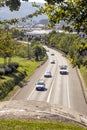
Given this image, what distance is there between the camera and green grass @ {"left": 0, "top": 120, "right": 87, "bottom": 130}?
42.9 feet

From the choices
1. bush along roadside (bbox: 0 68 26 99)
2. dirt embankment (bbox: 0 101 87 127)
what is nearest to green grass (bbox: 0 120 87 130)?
dirt embankment (bbox: 0 101 87 127)

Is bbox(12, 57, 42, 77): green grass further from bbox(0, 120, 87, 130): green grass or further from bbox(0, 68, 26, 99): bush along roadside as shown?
bbox(0, 120, 87, 130): green grass

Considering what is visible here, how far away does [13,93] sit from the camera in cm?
4359

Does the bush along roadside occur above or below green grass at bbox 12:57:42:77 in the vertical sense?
above

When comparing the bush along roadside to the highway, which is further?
the bush along roadside

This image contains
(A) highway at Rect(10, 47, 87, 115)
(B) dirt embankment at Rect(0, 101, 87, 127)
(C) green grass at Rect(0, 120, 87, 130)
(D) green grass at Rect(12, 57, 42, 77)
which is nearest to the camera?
(C) green grass at Rect(0, 120, 87, 130)

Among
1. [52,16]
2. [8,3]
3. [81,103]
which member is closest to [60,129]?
[52,16]

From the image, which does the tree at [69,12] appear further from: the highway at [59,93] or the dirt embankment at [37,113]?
the highway at [59,93]

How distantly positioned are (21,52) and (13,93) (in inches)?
2315

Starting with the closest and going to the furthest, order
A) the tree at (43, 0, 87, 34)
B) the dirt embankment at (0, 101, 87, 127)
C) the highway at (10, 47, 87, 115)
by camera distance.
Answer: the tree at (43, 0, 87, 34), the dirt embankment at (0, 101, 87, 127), the highway at (10, 47, 87, 115)

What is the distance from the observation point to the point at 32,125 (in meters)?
13.4

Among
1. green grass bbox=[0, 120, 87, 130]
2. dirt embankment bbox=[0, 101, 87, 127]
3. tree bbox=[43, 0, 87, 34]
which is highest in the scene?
tree bbox=[43, 0, 87, 34]

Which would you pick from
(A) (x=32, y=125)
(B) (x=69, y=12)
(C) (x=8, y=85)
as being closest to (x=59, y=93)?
(C) (x=8, y=85)

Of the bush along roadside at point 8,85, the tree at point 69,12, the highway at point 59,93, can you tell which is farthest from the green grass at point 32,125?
the bush along roadside at point 8,85
